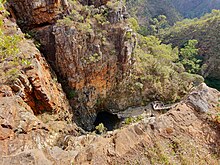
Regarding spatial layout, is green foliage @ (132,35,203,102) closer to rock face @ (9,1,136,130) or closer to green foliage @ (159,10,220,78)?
rock face @ (9,1,136,130)

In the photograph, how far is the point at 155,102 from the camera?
21078 mm

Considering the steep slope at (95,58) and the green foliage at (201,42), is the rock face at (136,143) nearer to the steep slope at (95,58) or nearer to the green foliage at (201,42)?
the steep slope at (95,58)

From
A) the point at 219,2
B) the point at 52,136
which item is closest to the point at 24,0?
the point at 52,136

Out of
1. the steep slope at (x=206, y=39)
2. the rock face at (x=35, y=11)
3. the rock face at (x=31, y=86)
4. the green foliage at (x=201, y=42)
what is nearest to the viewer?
the rock face at (x=31, y=86)

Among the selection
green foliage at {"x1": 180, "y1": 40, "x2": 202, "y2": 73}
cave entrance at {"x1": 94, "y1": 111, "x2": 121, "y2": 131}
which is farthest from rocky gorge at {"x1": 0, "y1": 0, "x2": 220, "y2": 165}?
green foliage at {"x1": 180, "y1": 40, "x2": 202, "y2": 73}

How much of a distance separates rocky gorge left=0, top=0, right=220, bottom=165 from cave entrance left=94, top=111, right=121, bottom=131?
0.76 meters

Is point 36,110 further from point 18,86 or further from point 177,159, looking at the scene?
point 177,159

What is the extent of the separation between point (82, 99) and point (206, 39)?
24.5 metres

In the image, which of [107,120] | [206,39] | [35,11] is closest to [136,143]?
[35,11]

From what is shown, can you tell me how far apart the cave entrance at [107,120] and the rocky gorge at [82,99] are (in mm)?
764

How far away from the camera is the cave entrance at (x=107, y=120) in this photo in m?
19.9

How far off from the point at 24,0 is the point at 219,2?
71035 millimetres

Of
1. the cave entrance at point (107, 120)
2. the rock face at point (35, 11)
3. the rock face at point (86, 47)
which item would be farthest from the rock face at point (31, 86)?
the cave entrance at point (107, 120)

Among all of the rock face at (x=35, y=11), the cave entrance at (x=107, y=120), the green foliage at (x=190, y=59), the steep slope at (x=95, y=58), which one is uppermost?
the rock face at (x=35, y=11)
